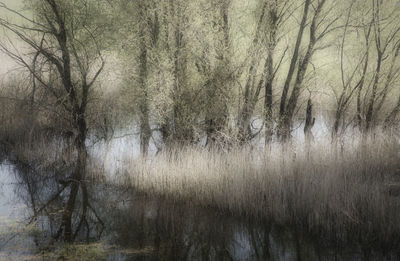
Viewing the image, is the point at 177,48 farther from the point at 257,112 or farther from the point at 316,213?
the point at 316,213

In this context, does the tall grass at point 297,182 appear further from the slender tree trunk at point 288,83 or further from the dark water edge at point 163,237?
the slender tree trunk at point 288,83

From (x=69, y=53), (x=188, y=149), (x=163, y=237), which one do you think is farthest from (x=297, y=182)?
(x=69, y=53)

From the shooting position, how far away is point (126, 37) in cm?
1220

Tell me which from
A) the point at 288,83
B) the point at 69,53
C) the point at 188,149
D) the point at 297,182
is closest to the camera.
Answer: the point at 297,182

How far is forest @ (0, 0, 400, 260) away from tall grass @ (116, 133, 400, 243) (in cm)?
3

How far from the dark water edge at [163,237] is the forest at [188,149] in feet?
A: 0.12

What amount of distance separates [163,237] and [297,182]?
2.93 m

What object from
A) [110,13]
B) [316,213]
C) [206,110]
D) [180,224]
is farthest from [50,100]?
[316,213]

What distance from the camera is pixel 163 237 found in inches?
293

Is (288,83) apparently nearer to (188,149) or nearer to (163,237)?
(188,149)

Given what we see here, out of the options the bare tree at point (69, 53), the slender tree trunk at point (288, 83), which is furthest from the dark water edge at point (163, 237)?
the slender tree trunk at point (288, 83)

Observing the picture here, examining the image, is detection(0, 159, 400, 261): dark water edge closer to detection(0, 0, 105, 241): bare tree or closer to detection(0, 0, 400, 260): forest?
detection(0, 0, 400, 260): forest

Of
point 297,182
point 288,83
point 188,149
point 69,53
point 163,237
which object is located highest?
point 69,53

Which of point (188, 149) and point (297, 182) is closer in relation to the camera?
point (297, 182)
